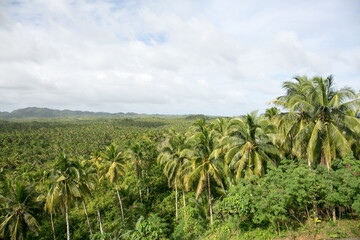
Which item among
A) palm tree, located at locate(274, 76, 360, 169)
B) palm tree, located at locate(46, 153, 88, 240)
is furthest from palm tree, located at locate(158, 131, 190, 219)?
palm tree, located at locate(274, 76, 360, 169)

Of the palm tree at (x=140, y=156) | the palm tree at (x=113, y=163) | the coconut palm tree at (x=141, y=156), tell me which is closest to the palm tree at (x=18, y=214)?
the palm tree at (x=113, y=163)

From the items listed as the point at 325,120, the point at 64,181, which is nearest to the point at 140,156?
the point at 64,181

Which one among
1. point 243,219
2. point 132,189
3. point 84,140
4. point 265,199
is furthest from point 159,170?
point 84,140

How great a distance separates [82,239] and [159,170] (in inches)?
609

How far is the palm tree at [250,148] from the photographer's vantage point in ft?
52.2

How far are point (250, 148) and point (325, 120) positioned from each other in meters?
5.51

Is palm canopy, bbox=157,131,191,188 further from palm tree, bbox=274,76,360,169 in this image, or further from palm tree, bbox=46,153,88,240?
palm tree, bbox=274,76,360,169

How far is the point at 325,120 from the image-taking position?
49.0 ft

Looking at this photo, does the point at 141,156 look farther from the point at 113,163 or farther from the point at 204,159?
the point at 204,159

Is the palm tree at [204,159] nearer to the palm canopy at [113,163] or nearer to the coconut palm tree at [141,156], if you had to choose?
the palm canopy at [113,163]

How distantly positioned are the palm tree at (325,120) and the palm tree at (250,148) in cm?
220

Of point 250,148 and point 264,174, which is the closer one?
point 264,174

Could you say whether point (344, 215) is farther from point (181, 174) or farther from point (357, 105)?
point (181, 174)

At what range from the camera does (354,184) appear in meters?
11.8
